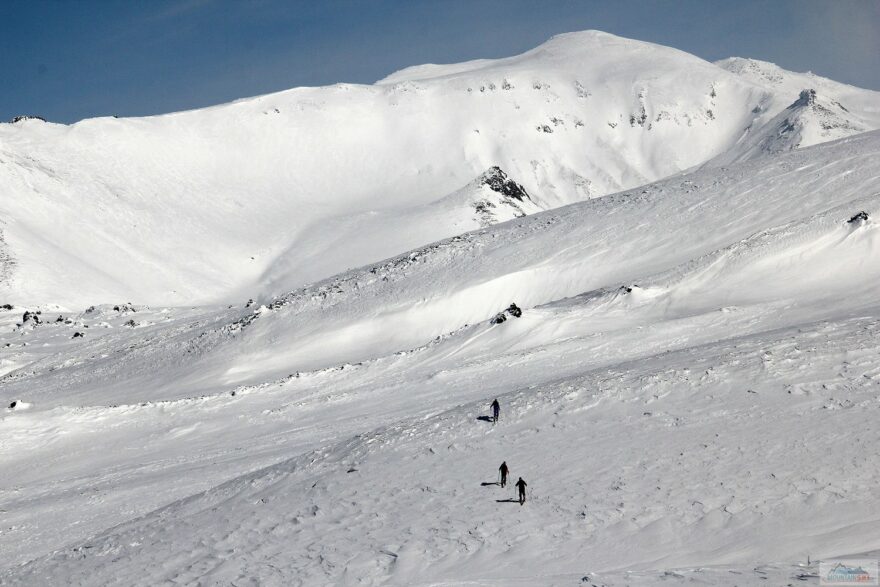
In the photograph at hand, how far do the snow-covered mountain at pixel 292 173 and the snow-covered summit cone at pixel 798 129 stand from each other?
578mm

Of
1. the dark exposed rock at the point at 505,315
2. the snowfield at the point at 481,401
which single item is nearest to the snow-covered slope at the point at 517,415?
the snowfield at the point at 481,401

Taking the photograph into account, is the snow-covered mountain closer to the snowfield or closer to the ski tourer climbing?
the snowfield

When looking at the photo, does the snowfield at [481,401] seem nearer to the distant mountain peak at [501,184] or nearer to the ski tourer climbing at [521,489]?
the ski tourer climbing at [521,489]

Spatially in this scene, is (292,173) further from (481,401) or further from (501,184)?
(481,401)

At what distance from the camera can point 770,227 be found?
52.6 meters

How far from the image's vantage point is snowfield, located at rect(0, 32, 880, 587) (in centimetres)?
1925

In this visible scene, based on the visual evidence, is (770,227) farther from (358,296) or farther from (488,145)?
(488,145)

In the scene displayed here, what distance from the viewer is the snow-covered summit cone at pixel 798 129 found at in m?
166

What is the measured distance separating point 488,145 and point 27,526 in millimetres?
153328

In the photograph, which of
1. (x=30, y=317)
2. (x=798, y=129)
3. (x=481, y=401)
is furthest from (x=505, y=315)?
(x=798, y=129)

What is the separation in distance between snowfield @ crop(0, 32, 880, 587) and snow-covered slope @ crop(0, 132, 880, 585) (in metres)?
0.12

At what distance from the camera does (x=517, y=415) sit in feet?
89.0

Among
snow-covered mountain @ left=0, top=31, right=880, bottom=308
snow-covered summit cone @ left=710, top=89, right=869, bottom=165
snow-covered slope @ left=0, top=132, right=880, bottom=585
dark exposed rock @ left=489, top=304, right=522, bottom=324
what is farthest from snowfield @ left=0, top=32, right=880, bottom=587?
snow-covered summit cone @ left=710, top=89, right=869, bottom=165

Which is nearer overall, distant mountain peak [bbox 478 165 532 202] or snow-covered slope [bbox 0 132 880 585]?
snow-covered slope [bbox 0 132 880 585]
